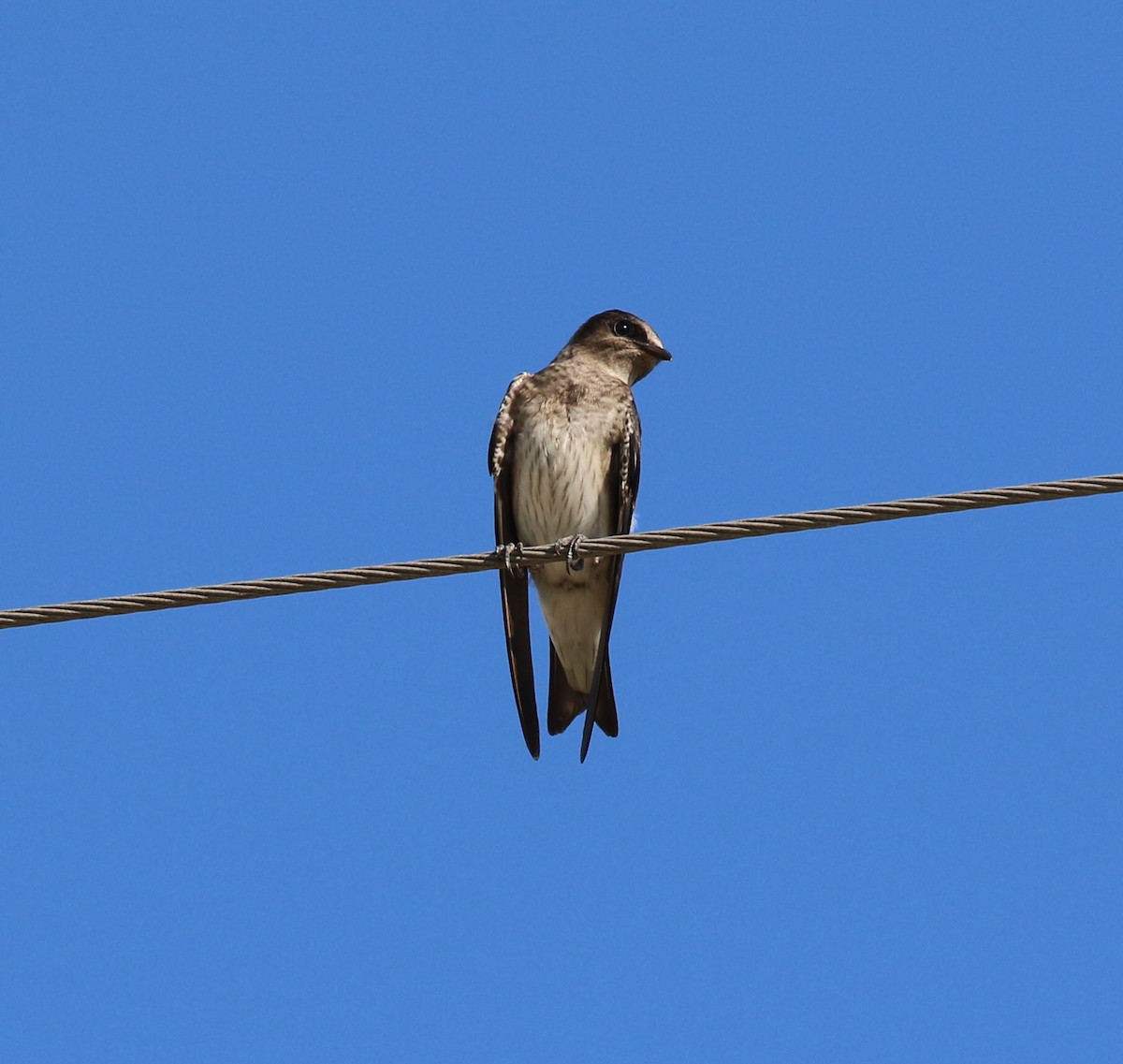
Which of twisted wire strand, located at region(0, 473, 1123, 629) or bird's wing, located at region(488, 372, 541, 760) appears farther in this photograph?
bird's wing, located at region(488, 372, 541, 760)

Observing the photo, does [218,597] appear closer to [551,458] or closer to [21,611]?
[21,611]

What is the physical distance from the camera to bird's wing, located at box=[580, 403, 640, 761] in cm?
930

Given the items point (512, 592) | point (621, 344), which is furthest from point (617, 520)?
point (621, 344)

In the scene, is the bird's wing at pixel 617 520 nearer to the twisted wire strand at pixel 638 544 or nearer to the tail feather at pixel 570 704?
the tail feather at pixel 570 704

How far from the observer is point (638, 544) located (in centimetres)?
664

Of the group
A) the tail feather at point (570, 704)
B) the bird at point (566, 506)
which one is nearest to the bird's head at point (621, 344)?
the bird at point (566, 506)

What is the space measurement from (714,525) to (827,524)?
390mm

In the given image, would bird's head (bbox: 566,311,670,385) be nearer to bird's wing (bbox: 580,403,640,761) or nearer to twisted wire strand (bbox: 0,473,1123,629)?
bird's wing (bbox: 580,403,640,761)

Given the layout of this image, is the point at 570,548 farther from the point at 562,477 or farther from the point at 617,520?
the point at 617,520

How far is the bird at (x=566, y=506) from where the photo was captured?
927 centimetres

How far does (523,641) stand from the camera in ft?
29.9

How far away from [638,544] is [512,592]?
8.28 feet

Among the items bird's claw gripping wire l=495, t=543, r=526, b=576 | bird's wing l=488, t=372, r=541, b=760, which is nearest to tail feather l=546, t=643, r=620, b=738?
bird's wing l=488, t=372, r=541, b=760

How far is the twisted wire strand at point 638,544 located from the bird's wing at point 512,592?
2.20 m
